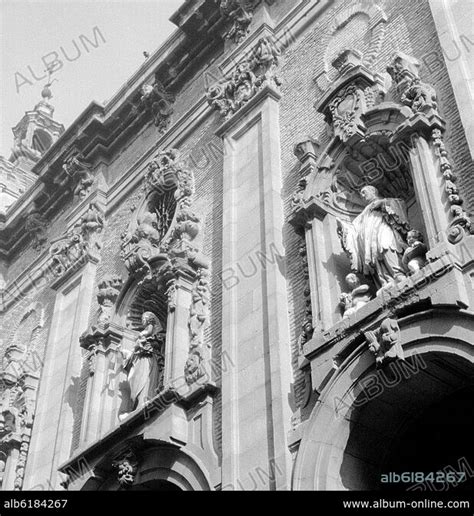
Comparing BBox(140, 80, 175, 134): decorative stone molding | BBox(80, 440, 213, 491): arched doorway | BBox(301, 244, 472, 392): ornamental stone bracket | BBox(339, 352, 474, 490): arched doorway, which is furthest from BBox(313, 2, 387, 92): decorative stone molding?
BBox(80, 440, 213, 491): arched doorway

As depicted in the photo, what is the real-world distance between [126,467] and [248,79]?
24.4 ft

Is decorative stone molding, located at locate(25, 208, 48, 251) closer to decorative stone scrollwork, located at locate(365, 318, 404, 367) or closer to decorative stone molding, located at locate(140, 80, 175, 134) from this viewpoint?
decorative stone molding, located at locate(140, 80, 175, 134)

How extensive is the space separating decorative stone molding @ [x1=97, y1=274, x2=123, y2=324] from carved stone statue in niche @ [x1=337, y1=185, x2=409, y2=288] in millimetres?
6249

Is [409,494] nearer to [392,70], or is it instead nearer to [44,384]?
[392,70]

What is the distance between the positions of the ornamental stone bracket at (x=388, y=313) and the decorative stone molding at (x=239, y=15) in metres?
8.82

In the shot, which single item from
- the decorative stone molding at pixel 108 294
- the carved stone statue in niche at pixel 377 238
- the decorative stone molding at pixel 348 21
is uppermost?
the decorative stone molding at pixel 348 21

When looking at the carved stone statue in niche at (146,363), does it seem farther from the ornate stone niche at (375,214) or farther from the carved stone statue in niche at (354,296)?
the carved stone statue in niche at (354,296)

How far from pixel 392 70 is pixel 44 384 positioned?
9896mm

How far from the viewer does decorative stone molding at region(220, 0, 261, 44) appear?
17.9 meters

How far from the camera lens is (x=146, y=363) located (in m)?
15.2

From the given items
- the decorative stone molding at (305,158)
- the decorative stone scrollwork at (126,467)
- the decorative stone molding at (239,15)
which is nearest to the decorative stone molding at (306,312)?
the decorative stone molding at (305,158)

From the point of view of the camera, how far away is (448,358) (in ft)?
32.0

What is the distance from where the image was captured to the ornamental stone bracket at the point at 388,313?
9844 mm

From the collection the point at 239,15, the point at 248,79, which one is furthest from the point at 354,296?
the point at 239,15
